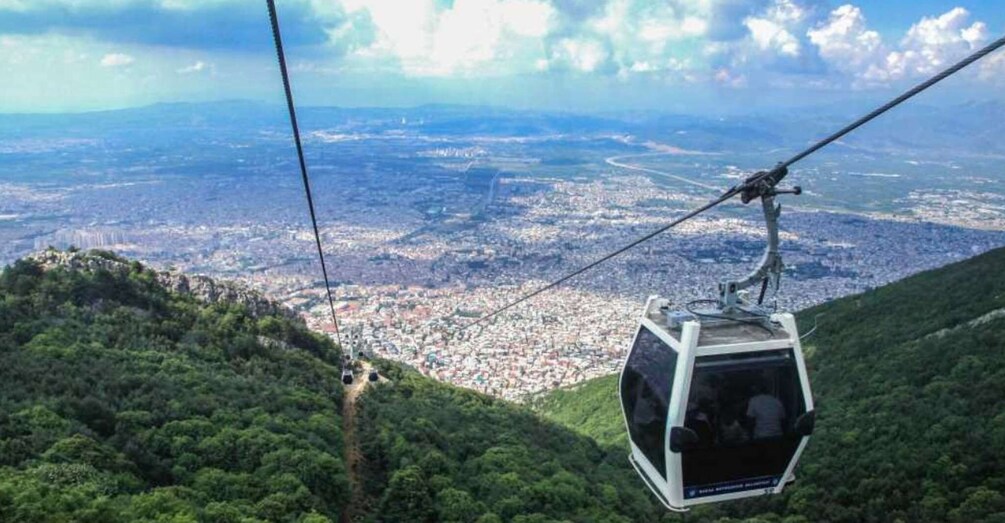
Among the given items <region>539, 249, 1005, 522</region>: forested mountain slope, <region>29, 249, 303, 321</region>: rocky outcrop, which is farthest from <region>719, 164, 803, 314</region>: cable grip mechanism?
<region>29, 249, 303, 321</region>: rocky outcrop

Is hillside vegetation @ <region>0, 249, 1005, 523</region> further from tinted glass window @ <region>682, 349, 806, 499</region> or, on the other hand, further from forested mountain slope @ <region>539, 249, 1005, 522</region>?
tinted glass window @ <region>682, 349, 806, 499</region>

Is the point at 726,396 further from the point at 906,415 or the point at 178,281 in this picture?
the point at 178,281

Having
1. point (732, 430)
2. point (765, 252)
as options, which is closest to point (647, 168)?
point (765, 252)

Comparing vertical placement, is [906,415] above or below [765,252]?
below

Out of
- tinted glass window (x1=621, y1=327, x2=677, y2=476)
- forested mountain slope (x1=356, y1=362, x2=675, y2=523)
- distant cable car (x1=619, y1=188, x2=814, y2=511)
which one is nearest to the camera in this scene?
distant cable car (x1=619, y1=188, x2=814, y2=511)

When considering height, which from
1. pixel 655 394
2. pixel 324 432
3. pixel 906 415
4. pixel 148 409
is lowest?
pixel 906 415

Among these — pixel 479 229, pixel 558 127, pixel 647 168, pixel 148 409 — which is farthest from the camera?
pixel 558 127
